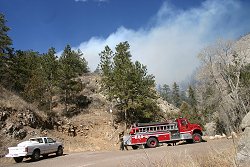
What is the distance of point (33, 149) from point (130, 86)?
22.2m

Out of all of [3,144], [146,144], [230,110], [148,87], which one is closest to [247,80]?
[230,110]

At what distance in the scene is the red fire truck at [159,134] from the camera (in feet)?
88.4

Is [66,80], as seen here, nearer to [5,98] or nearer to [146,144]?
[5,98]

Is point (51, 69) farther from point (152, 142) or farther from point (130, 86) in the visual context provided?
point (152, 142)

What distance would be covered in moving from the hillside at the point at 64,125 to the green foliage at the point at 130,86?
14.3 ft

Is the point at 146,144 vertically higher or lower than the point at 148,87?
Answer: lower

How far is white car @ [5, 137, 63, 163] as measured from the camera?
2116 centimetres

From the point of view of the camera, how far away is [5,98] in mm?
34156

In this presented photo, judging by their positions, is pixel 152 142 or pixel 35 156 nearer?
pixel 35 156

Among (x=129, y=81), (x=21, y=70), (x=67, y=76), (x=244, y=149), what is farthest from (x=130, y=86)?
(x=244, y=149)

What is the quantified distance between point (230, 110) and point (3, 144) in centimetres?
3069

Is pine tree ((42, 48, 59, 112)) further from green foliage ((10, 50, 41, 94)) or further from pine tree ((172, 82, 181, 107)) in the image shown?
pine tree ((172, 82, 181, 107))

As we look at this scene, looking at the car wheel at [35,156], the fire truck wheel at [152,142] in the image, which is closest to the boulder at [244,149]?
the car wheel at [35,156]

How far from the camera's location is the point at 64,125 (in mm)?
42188
